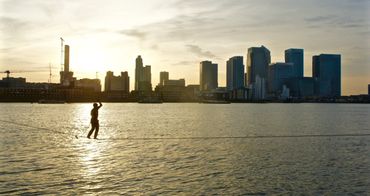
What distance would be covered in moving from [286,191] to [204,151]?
13.1m

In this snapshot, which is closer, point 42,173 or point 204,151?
point 42,173

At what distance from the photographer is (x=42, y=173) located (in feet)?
64.5

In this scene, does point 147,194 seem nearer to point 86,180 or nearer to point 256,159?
point 86,180

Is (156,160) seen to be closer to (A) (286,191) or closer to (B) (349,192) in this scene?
(A) (286,191)

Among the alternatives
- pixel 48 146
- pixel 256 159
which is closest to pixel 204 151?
pixel 256 159

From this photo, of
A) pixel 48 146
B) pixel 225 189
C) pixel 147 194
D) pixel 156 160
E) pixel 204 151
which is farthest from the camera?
pixel 48 146

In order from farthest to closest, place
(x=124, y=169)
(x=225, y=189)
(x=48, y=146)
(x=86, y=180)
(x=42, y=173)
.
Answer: (x=48, y=146) → (x=124, y=169) → (x=42, y=173) → (x=86, y=180) → (x=225, y=189)

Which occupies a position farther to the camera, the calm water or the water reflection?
the water reflection

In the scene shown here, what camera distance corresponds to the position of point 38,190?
52.9 feet

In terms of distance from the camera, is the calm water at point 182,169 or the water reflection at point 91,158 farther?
the water reflection at point 91,158

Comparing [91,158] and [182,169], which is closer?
[182,169]

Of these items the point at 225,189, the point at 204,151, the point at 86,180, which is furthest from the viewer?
the point at 204,151

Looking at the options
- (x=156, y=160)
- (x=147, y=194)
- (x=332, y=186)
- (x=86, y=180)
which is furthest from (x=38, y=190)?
(x=332, y=186)

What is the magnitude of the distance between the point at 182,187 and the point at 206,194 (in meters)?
1.53
